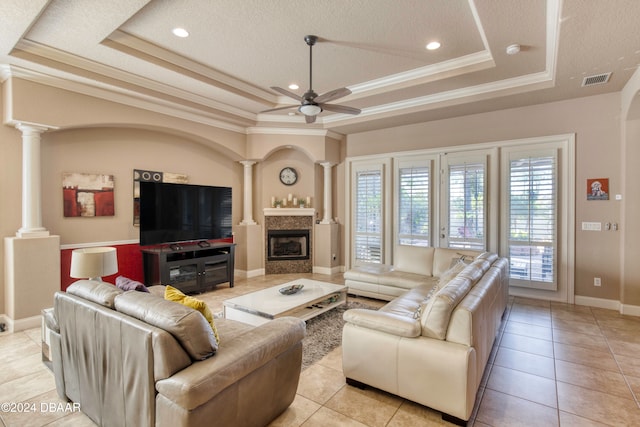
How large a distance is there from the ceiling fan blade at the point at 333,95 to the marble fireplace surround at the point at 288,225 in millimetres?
3344

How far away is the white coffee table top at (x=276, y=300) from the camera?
3.34 m

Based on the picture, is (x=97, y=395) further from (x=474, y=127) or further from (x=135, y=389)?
(x=474, y=127)

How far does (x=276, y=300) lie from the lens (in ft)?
12.0

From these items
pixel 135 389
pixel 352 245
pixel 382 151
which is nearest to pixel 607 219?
pixel 382 151

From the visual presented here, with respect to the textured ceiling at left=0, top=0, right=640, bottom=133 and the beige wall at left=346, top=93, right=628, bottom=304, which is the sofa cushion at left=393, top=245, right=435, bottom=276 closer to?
the beige wall at left=346, top=93, right=628, bottom=304

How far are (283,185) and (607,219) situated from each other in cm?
536

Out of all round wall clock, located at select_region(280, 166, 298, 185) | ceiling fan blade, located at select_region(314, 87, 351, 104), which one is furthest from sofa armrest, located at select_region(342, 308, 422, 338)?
round wall clock, located at select_region(280, 166, 298, 185)

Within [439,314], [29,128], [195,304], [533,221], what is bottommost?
[439,314]

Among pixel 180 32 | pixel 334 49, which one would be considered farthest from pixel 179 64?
pixel 334 49

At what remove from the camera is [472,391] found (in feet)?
6.90

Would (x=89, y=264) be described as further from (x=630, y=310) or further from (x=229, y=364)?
(x=630, y=310)

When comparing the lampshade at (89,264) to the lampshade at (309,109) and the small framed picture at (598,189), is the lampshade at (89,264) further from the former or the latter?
the small framed picture at (598,189)

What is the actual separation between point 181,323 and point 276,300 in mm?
2087

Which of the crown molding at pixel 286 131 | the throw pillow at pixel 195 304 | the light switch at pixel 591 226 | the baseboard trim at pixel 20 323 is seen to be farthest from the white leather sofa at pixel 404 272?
the baseboard trim at pixel 20 323
